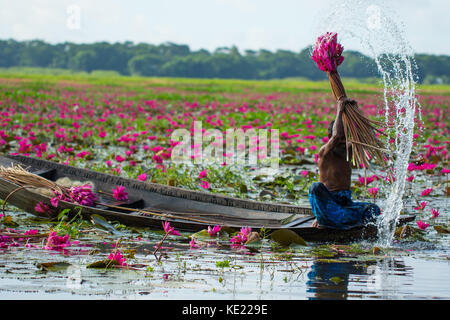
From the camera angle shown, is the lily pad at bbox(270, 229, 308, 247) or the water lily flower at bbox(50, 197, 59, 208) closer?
the lily pad at bbox(270, 229, 308, 247)

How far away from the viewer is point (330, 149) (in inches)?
216

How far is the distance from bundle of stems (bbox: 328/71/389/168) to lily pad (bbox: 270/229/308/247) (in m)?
0.82

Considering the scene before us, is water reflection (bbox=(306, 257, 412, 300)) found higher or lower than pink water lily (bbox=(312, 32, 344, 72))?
lower

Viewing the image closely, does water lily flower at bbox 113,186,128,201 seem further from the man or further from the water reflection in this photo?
the water reflection

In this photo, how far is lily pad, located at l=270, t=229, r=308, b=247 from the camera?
543cm

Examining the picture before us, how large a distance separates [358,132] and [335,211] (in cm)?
73

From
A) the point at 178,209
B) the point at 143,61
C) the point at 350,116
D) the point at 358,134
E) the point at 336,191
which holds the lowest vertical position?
the point at 178,209

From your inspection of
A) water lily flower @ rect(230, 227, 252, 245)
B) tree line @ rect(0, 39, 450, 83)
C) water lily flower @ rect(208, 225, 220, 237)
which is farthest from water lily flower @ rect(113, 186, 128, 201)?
tree line @ rect(0, 39, 450, 83)

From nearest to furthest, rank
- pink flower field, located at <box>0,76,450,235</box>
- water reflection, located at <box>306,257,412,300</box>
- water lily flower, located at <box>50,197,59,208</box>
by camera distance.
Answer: water reflection, located at <box>306,257,412,300</box> → water lily flower, located at <box>50,197,59,208</box> → pink flower field, located at <box>0,76,450,235</box>

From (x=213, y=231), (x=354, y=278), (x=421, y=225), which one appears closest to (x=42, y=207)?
(x=213, y=231)

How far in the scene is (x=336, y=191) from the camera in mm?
5594

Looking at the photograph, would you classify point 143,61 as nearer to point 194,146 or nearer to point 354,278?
point 194,146
